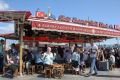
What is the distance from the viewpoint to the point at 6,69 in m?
17.9

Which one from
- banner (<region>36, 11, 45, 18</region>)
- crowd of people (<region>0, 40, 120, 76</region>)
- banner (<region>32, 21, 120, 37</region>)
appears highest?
banner (<region>36, 11, 45, 18</region>)

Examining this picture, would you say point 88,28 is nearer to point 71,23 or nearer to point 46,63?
point 71,23

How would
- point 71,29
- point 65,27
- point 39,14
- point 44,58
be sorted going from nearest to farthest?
point 44,58 < point 39,14 < point 65,27 < point 71,29

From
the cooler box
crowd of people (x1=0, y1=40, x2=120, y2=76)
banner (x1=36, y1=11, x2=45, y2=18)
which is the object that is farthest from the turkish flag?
the cooler box

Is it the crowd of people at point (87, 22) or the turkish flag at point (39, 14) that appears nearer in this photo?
the turkish flag at point (39, 14)

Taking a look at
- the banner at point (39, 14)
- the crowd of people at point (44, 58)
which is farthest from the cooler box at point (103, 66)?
the banner at point (39, 14)

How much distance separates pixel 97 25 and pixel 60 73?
8.36 meters

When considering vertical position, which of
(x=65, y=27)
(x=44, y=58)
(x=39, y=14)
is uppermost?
(x=39, y=14)

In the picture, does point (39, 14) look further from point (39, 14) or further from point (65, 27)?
point (65, 27)

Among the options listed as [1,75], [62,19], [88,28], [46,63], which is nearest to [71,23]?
[62,19]

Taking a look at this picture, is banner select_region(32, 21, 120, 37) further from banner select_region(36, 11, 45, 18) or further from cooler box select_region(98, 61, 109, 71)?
cooler box select_region(98, 61, 109, 71)

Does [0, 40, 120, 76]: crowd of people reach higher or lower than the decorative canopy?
lower

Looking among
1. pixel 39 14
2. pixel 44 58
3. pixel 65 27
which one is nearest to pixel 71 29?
pixel 65 27

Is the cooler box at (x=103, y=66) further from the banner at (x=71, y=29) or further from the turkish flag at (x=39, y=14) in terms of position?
the turkish flag at (x=39, y=14)
